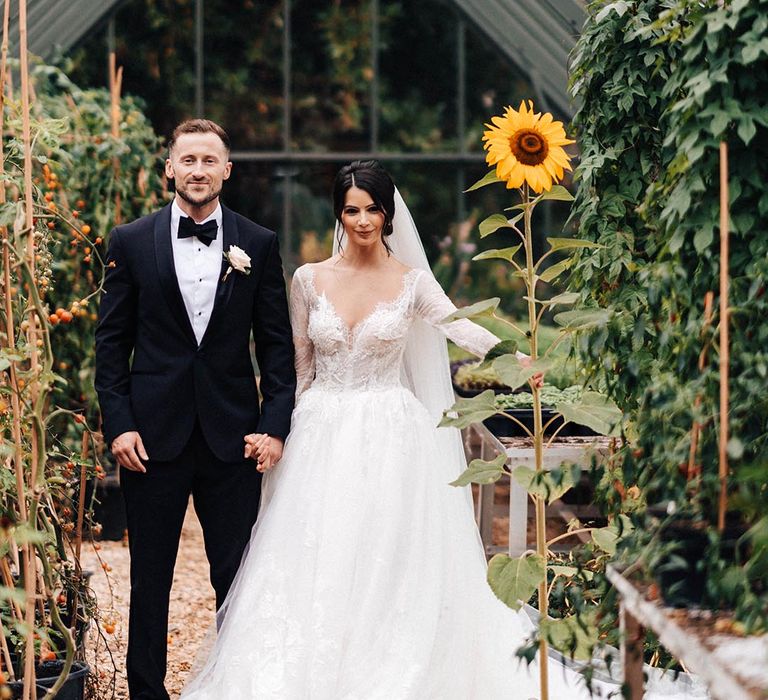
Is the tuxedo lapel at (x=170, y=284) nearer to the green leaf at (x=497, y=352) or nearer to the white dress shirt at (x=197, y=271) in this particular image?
the white dress shirt at (x=197, y=271)

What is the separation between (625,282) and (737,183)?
1.54 m

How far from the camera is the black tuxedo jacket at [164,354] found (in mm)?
3471

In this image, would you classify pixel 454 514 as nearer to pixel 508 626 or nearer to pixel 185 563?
pixel 508 626

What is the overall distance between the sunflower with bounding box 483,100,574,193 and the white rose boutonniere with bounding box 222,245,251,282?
0.95 meters

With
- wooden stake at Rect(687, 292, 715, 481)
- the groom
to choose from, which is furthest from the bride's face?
wooden stake at Rect(687, 292, 715, 481)

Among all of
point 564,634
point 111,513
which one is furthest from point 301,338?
point 111,513

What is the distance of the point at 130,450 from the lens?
3.42m

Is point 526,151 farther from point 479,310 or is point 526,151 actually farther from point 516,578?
point 516,578

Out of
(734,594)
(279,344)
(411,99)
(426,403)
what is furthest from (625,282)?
(411,99)

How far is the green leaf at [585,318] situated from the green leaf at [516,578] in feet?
1.71

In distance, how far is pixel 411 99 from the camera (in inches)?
381

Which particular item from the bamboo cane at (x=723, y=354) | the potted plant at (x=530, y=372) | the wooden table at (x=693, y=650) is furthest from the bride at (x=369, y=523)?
the bamboo cane at (x=723, y=354)

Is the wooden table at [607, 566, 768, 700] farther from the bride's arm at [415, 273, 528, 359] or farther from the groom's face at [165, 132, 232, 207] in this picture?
the groom's face at [165, 132, 232, 207]

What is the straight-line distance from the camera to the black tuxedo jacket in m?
3.47
